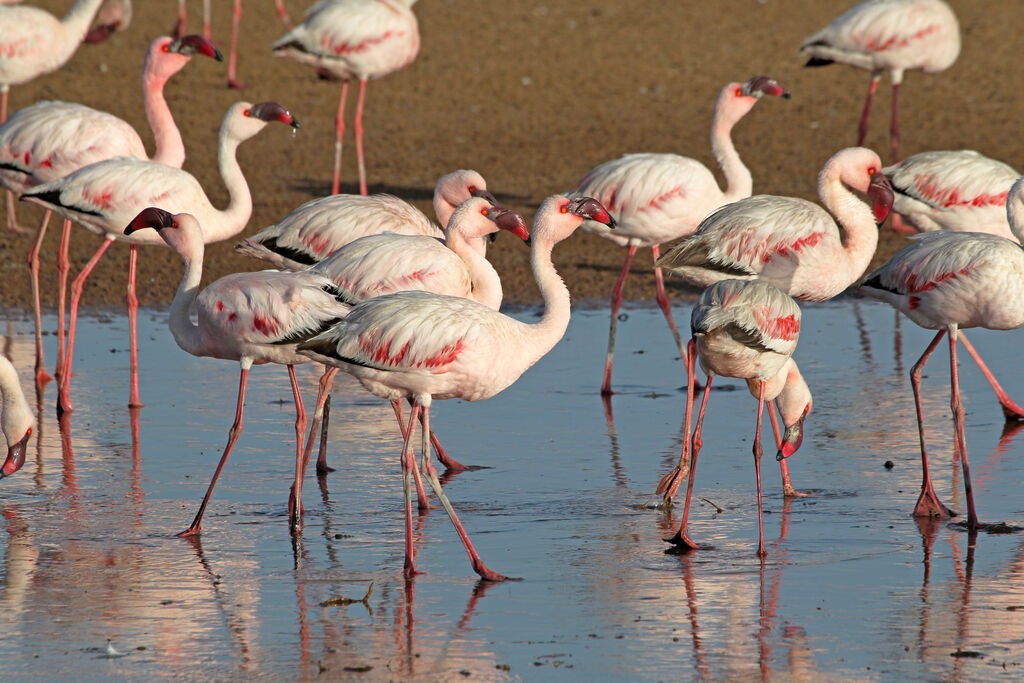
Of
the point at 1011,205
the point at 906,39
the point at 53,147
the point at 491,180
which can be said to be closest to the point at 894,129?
the point at 906,39

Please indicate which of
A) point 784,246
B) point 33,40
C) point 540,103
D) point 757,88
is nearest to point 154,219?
point 784,246

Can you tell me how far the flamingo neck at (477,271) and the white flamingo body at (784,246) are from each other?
47.6 inches

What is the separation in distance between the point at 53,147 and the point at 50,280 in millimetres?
2230

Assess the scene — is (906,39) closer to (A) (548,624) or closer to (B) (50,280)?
(B) (50,280)

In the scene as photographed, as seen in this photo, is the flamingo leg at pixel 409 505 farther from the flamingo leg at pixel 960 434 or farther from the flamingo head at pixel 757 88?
the flamingo head at pixel 757 88

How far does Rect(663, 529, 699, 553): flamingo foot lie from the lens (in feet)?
18.8

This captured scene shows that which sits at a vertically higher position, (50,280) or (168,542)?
(50,280)

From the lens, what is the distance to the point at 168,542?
19.4 ft

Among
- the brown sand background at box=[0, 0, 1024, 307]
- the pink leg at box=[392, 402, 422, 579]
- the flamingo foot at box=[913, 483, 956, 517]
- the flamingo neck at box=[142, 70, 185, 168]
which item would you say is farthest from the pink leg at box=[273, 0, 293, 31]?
the flamingo foot at box=[913, 483, 956, 517]

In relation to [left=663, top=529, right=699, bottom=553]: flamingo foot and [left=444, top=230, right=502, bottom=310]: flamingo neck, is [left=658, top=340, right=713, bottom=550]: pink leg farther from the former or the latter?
[left=444, top=230, right=502, bottom=310]: flamingo neck

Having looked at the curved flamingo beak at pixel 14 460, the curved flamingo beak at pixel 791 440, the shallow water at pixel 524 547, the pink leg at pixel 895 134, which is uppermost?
the pink leg at pixel 895 134

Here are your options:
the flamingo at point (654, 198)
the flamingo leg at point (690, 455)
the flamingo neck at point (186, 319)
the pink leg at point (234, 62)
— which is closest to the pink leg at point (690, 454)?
the flamingo leg at point (690, 455)

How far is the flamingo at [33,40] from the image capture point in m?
11.4

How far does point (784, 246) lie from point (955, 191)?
6.80 ft
